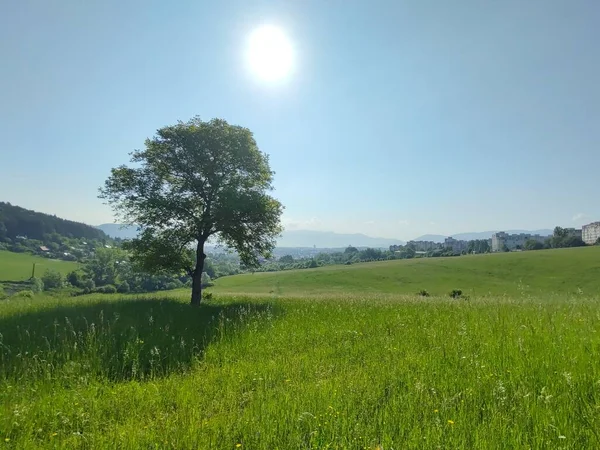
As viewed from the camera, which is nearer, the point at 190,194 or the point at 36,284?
the point at 190,194

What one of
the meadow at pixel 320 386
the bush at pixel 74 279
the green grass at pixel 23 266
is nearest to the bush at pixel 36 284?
the bush at pixel 74 279

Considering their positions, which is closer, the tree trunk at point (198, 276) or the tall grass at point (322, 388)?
the tall grass at point (322, 388)

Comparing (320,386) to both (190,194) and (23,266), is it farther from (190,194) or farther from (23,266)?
(23,266)

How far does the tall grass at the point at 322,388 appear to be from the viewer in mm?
3684

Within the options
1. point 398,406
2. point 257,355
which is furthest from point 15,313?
point 398,406

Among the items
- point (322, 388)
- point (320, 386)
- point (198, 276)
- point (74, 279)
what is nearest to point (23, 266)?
point (74, 279)

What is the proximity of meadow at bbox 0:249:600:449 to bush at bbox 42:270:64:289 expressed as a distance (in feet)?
385

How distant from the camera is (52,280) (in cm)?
10500

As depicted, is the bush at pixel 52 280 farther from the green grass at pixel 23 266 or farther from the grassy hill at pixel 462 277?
the grassy hill at pixel 462 277

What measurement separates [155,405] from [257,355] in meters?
2.94

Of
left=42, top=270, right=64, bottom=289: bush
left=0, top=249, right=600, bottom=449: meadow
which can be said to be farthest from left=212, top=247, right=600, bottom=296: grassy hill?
left=42, top=270, right=64, bottom=289: bush

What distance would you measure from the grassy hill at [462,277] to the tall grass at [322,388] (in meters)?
51.9

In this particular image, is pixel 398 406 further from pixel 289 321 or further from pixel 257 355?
pixel 289 321

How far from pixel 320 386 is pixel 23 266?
15788 centimetres
